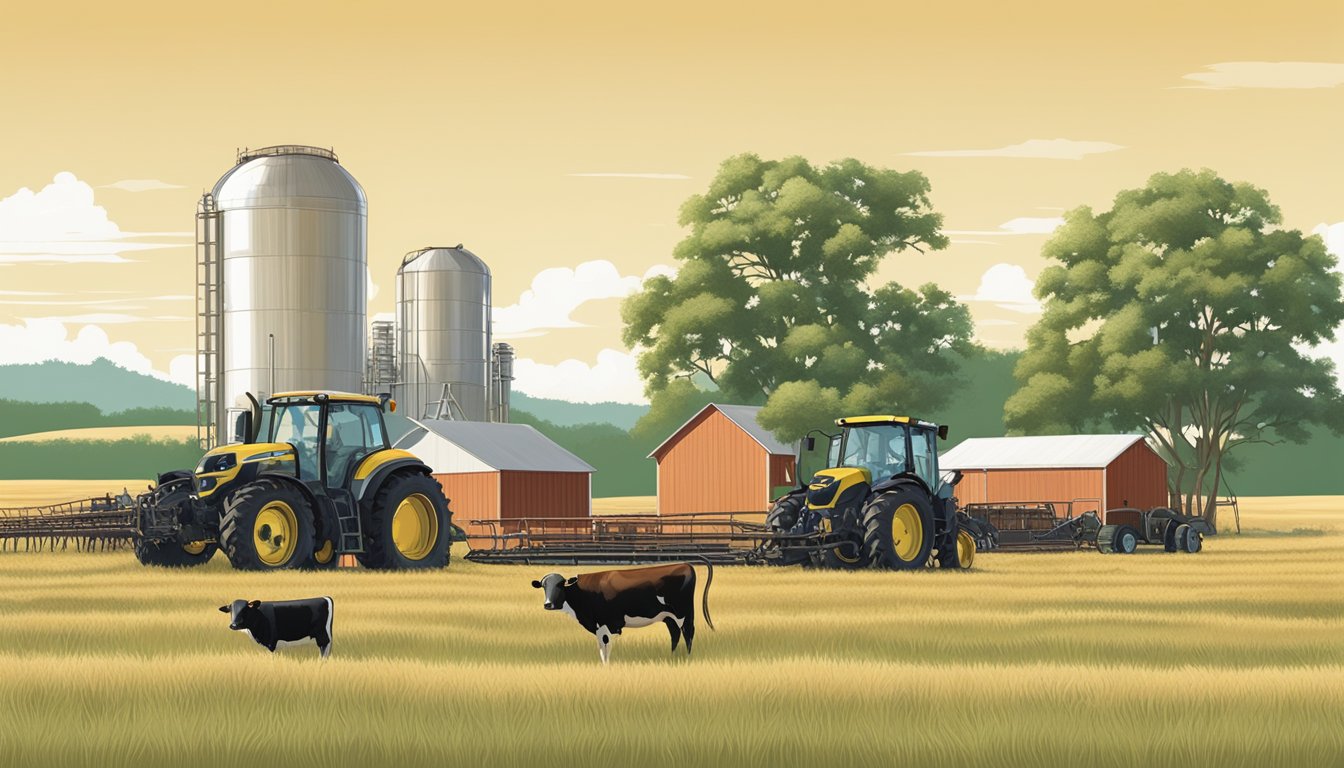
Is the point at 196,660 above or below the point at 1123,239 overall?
below

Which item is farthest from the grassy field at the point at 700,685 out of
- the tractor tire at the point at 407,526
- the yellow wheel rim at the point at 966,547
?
the yellow wheel rim at the point at 966,547

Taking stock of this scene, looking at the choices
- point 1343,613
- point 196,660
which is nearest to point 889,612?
point 1343,613

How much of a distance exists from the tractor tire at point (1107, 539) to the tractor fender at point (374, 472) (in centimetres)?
2076

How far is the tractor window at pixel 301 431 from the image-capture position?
96.5 feet

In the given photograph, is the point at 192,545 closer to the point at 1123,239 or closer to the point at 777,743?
the point at 777,743

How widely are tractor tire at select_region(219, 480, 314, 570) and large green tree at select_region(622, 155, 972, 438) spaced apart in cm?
4098

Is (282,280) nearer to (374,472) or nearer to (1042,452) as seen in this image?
(374,472)

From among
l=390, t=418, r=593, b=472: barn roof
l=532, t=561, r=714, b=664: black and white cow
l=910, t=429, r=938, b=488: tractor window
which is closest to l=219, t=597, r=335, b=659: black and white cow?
l=532, t=561, r=714, b=664: black and white cow

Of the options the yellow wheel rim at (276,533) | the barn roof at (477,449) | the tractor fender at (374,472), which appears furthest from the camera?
the barn roof at (477,449)

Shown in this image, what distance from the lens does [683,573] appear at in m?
14.6

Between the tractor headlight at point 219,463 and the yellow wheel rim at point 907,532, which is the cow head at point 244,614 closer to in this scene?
the tractor headlight at point 219,463

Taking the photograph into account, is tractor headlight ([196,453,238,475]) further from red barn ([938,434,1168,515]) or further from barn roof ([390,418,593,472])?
red barn ([938,434,1168,515])

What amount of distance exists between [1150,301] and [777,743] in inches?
2346

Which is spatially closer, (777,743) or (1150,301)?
(777,743)
